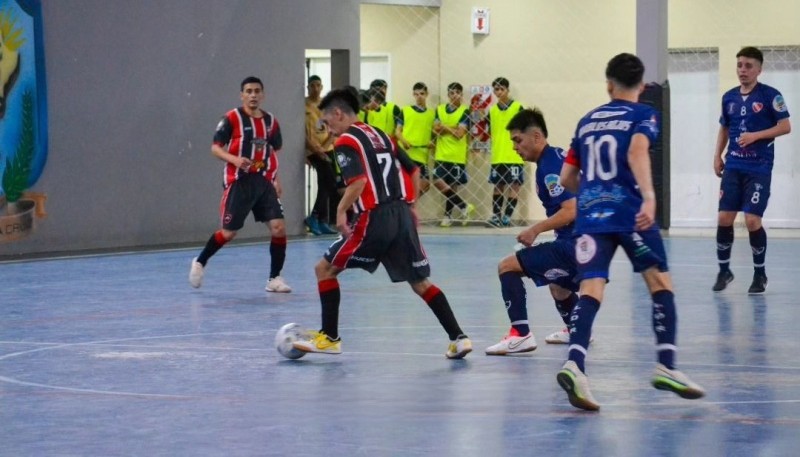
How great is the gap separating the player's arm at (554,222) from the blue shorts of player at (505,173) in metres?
14.0

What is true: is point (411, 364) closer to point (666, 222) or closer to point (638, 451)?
point (638, 451)

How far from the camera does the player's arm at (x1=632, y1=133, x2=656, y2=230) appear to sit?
676 cm

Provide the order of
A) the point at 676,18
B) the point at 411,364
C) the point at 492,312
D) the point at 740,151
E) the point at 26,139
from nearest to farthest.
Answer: the point at 411,364
the point at 492,312
the point at 740,151
the point at 26,139
the point at 676,18

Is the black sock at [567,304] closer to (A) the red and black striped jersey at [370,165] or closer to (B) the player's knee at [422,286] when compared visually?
(B) the player's knee at [422,286]

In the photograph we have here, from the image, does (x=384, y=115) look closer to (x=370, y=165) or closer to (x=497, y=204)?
(x=497, y=204)

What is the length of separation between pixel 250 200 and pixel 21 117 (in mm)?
5067

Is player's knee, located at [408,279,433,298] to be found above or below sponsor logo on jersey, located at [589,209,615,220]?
below

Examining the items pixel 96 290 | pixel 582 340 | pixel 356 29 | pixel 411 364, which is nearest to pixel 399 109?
pixel 356 29

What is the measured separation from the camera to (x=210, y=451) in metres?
5.89

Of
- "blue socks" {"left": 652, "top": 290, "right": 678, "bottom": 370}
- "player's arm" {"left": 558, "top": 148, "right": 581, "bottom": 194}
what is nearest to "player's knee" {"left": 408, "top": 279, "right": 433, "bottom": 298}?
"player's arm" {"left": 558, "top": 148, "right": 581, "bottom": 194}

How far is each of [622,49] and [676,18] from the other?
946 millimetres

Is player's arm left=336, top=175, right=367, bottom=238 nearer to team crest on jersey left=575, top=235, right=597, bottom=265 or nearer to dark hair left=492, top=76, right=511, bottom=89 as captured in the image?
team crest on jersey left=575, top=235, right=597, bottom=265

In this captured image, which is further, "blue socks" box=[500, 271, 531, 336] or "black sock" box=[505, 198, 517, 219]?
"black sock" box=[505, 198, 517, 219]

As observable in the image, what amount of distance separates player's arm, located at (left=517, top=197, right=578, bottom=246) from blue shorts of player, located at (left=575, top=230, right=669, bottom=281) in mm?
1277
